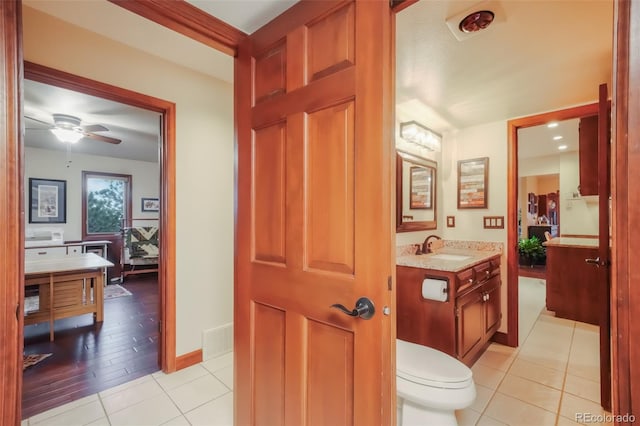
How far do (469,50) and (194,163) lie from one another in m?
2.16

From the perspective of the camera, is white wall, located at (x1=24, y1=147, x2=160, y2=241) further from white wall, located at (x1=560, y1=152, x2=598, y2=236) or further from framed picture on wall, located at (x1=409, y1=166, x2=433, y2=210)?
white wall, located at (x1=560, y1=152, x2=598, y2=236)

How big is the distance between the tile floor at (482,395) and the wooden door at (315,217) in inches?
27.7

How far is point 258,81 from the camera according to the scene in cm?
133

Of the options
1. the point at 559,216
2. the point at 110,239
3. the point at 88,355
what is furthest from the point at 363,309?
the point at 110,239

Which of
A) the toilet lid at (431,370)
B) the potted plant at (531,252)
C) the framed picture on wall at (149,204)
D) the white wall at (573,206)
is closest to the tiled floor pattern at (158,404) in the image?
the toilet lid at (431,370)

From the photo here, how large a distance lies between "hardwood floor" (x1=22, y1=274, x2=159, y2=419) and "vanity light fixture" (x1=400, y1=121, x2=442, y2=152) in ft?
9.78

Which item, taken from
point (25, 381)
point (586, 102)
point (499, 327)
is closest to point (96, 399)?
point (25, 381)

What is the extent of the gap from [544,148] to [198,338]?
6.04 m

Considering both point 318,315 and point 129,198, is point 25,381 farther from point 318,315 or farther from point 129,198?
point 129,198

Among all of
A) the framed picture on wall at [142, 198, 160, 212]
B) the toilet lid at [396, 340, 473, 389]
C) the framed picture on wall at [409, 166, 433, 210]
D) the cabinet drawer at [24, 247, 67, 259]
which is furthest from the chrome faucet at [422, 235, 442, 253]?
the framed picture on wall at [142, 198, 160, 212]

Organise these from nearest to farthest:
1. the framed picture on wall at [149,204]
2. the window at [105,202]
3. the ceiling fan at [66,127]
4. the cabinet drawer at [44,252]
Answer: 1. the ceiling fan at [66,127]
2. the cabinet drawer at [44,252]
3. the window at [105,202]
4. the framed picture on wall at [149,204]

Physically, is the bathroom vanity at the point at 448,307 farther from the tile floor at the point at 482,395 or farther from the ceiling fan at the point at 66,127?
→ the ceiling fan at the point at 66,127

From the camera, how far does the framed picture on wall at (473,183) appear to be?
3014 millimetres

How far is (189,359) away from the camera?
2.30m
